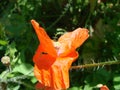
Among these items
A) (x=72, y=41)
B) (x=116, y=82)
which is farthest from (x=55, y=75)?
(x=116, y=82)

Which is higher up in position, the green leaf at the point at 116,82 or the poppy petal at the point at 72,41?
the poppy petal at the point at 72,41

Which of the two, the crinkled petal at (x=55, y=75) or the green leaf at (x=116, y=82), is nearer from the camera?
the crinkled petal at (x=55, y=75)

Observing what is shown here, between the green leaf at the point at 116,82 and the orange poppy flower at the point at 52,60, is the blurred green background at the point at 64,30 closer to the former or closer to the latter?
the green leaf at the point at 116,82

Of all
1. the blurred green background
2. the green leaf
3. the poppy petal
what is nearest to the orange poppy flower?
the poppy petal

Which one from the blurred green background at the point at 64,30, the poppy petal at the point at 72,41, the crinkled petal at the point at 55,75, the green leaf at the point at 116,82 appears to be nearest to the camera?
the crinkled petal at the point at 55,75

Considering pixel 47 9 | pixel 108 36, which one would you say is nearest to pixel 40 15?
pixel 47 9

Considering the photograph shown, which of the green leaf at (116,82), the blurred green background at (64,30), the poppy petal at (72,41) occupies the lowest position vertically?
the green leaf at (116,82)

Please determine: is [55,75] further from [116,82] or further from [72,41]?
[116,82]

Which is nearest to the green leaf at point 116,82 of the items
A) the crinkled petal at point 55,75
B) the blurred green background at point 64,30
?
the blurred green background at point 64,30
